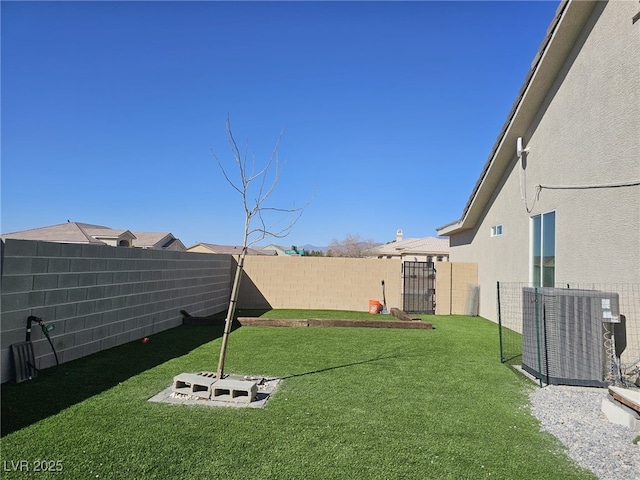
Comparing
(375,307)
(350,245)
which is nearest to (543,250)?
(375,307)

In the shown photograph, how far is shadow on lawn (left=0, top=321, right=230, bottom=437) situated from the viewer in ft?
12.0

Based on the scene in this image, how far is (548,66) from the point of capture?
26.1ft

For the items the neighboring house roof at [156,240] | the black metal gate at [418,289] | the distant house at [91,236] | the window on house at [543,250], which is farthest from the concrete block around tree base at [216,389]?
the neighboring house roof at [156,240]

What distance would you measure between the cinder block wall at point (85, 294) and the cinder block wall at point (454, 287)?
8618 mm

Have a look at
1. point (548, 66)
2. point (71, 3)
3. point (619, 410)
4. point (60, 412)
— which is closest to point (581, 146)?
point (548, 66)

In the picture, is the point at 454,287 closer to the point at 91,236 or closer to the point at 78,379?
the point at 78,379

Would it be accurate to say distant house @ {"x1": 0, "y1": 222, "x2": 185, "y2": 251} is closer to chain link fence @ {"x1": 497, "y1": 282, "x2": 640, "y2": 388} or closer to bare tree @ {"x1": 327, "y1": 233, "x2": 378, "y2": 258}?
chain link fence @ {"x1": 497, "y1": 282, "x2": 640, "y2": 388}

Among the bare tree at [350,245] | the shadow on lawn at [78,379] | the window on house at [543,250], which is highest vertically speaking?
the bare tree at [350,245]

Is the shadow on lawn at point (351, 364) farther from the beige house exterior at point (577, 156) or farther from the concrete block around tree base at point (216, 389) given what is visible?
the beige house exterior at point (577, 156)

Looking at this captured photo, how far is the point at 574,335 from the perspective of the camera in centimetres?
516

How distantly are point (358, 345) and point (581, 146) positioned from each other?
5.64 metres

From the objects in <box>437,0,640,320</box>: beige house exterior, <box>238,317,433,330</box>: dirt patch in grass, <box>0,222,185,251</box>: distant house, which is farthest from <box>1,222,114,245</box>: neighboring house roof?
<box>437,0,640,320</box>: beige house exterior

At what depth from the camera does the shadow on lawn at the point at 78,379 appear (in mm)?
3654

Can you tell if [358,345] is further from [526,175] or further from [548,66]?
[548,66]
